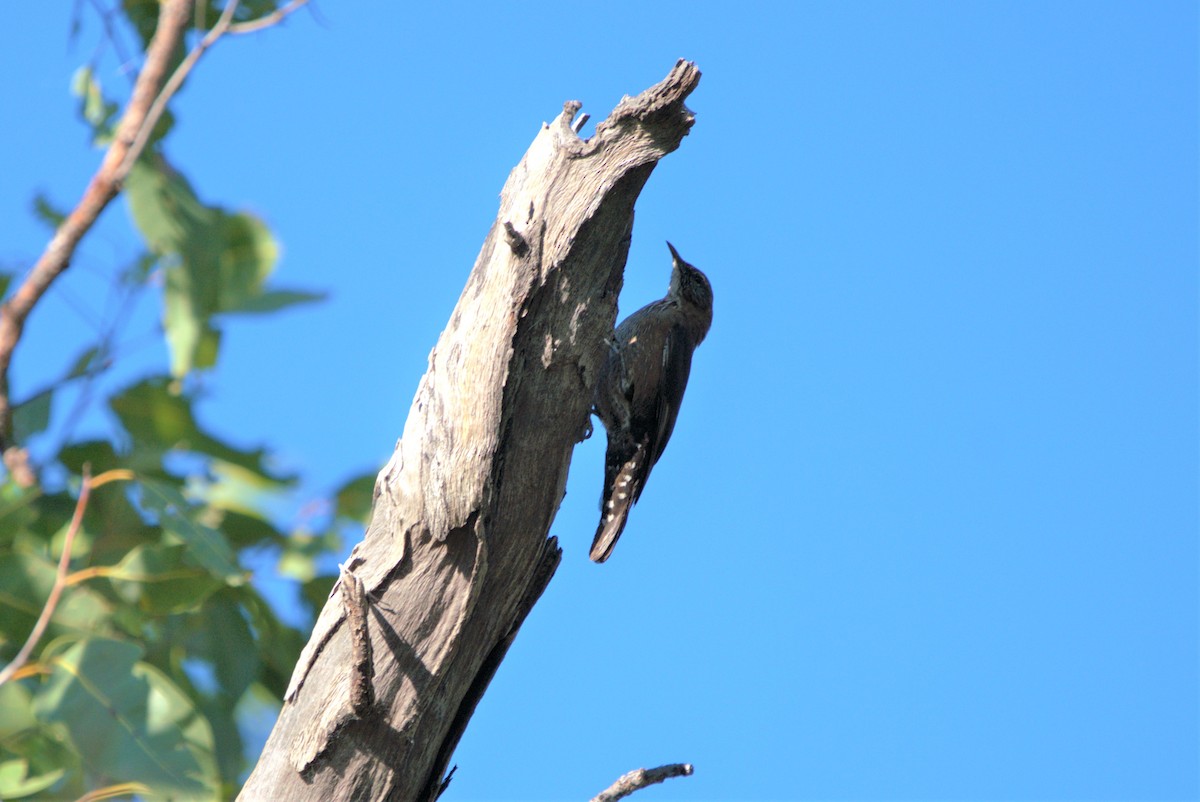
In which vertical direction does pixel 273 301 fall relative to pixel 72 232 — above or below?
above

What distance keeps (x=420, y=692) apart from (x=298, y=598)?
528mm

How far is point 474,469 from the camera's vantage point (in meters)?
2.12

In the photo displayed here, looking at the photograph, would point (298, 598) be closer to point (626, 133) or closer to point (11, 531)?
point (11, 531)

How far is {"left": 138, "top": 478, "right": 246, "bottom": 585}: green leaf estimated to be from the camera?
7.30ft

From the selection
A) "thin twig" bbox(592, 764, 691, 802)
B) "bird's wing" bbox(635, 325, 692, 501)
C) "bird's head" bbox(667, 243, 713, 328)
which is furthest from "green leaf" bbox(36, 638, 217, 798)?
"bird's head" bbox(667, 243, 713, 328)

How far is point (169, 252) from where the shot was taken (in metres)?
2.53

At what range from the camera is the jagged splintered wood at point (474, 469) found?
2.13m

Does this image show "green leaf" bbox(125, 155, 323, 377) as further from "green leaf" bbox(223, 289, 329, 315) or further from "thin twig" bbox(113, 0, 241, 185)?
"thin twig" bbox(113, 0, 241, 185)

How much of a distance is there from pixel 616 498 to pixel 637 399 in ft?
1.35

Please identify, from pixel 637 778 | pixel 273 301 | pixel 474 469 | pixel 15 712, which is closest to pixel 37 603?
pixel 15 712

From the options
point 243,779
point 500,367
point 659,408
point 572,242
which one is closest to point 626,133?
point 572,242

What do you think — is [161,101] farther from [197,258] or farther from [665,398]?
[665,398]

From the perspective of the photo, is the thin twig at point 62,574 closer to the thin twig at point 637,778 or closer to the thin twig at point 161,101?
the thin twig at point 161,101

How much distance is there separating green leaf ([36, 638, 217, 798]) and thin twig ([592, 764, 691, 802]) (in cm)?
79
